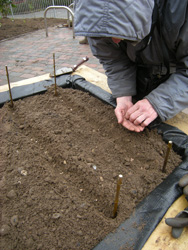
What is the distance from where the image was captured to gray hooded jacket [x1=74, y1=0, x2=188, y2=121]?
2.51ft

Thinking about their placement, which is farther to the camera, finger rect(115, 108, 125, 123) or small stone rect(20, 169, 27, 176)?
finger rect(115, 108, 125, 123)

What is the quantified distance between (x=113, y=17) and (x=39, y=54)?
3.72 metres

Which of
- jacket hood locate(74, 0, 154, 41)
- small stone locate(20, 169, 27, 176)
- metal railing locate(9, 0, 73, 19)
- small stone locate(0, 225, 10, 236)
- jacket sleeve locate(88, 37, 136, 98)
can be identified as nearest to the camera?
jacket hood locate(74, 0, 154, 41)

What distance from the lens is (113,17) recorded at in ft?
2.48

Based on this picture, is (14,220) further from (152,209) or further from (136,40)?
(136,40)

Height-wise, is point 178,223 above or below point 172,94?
below

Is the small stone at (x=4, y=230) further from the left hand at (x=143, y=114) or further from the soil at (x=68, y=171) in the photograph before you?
the left hand at (x=143, y=114)

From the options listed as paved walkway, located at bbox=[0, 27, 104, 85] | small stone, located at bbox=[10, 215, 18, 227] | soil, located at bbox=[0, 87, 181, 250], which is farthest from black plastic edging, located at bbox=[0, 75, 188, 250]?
paved walkway, located at bbox=[0, 27, 104, 85]

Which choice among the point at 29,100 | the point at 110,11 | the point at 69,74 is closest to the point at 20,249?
the point at 110,11

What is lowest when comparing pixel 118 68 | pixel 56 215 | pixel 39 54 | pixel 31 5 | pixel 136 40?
pixel 39 54

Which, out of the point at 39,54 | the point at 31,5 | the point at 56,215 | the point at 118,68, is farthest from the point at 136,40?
the point at 31,5

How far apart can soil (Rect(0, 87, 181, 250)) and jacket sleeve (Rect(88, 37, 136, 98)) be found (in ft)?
0.61

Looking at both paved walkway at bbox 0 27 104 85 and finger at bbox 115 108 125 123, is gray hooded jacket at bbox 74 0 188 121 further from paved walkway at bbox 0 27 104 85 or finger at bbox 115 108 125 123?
paved walkway at bbox 0 27 104 85

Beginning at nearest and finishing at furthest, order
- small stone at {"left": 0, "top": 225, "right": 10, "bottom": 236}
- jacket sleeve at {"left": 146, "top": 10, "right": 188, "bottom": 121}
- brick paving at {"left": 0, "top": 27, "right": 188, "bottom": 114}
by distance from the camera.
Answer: small stone at {"left": 0, "top": 225, "right": 10, "bottom": 236} < jacket sleeve at {"left": 146, "top": 10, "right": 188, "bottom": 121} < brick paving at {"left": 0, "top": 27, "right": 188, "bottom": 114}
